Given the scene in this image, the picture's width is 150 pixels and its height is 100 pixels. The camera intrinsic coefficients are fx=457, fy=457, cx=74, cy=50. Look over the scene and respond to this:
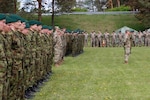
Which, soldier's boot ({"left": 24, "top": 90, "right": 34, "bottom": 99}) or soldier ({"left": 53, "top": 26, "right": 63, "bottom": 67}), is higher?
soldier ({"left": 53, "top": 26, "right": 63, "bottom": 67})

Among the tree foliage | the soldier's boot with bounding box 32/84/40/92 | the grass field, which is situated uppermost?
the tree foliage

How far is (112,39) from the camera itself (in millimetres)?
45812

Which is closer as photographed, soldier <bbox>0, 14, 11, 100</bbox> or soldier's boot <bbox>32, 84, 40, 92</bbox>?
soldier <bbox>0, 14, 11, 100</bbox>

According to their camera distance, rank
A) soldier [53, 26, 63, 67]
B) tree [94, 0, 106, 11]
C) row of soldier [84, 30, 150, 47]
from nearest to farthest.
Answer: soldier [53, 26, 63, 67], row of soldier [84, 30, 150, 47], tree [94, 0, 106, 11]

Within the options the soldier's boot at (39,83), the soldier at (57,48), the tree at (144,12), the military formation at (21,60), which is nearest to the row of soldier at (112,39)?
the tree at (144,12)

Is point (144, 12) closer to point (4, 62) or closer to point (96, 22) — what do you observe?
point (96, 22)

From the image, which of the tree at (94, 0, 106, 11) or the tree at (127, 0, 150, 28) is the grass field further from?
the tree at (94, 0, 106, 11)

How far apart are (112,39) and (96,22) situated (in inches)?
707

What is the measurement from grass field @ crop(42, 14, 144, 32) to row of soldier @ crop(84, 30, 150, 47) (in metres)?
13.2

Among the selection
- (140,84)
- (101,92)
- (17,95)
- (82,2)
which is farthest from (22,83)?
(82,2)

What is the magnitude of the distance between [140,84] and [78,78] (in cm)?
252

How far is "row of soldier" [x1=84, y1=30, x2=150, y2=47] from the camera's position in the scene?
45.2 metres

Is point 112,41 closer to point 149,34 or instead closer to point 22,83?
point 149,34

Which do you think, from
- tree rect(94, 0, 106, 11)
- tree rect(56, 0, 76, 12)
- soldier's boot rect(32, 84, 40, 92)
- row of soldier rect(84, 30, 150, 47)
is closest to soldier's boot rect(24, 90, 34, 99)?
soldier's boot rect(32, 84, 40, 92)
